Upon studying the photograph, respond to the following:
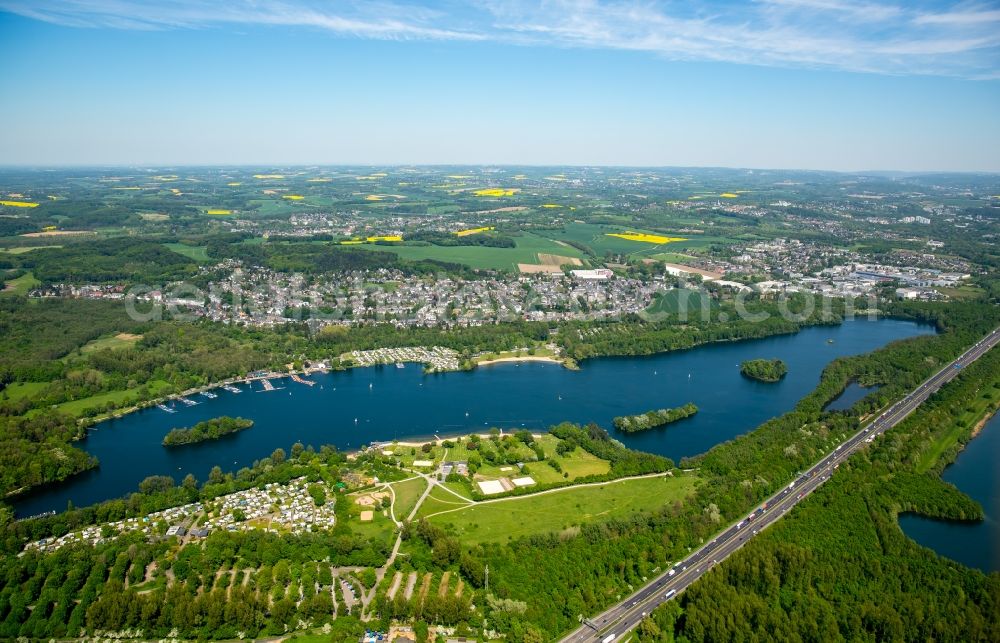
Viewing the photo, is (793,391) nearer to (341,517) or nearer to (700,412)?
(700,412)

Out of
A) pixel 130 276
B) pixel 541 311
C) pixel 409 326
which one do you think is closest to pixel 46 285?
pixel 130 276

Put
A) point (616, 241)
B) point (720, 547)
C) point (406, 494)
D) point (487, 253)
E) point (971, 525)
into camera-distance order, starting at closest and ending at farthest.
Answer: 1. point (720, 547)
2. point (971, 525)
3. point (406, 494)
4. point (487, 253)
5. point (616, 241)

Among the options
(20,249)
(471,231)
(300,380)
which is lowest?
(300,380)

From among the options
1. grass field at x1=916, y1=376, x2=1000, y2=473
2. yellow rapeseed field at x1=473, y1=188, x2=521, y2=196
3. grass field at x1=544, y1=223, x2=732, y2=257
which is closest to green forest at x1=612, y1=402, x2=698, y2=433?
grass field at x1=916, y1=376, x2=1000, y2=473

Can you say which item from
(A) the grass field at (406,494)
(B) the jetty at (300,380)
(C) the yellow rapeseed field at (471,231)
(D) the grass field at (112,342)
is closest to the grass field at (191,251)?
(D) the grass field at (112,342)

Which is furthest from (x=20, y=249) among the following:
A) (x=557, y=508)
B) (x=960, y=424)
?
(x=960, y=424)

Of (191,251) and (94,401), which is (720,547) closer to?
(94,401)

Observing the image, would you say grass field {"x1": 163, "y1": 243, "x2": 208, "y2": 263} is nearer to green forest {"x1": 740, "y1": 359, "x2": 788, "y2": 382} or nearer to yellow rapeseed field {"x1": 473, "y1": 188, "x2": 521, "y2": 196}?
green forest {"x1": 740, "y1": 359, "x2": 788, "y2": 382}
